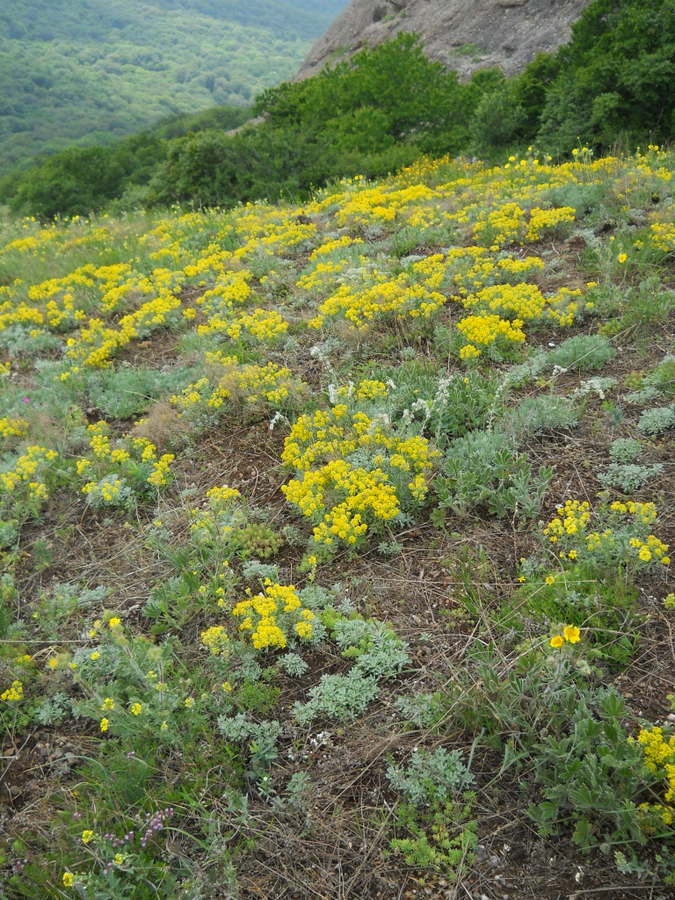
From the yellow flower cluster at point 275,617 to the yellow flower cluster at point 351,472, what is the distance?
1.55 feet

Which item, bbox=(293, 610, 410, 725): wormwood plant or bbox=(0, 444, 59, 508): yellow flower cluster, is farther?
bbox=(0, 444, 59, 508): yellow flower cluster

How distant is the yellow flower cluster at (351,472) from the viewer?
11.3 feet

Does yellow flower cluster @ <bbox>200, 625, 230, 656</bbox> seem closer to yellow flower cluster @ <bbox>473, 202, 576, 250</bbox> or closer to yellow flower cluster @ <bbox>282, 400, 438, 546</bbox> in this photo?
yellow flower cluster @ <bbox>282, 400, 438, 546</bbox>

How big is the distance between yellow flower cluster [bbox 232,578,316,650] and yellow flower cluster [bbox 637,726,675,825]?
1556 millimetres

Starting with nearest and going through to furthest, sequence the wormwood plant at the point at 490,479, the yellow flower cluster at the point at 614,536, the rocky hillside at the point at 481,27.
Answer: the yellow flower cluster at the point at 614,536 → the wormwood plant at the point at 490,479 → the rocky hillside at the point at 481,27

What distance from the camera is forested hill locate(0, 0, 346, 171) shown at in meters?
68.6

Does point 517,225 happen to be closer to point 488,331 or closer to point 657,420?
point 488,331

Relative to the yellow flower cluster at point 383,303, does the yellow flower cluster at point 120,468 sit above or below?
below

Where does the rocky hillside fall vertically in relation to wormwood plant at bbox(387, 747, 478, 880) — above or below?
above

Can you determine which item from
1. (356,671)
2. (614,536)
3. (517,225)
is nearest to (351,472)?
(356,671)

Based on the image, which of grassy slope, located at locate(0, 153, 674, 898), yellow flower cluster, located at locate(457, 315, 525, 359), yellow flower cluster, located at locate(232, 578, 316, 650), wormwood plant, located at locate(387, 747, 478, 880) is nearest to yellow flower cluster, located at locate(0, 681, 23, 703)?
grassy slope, located at locate(0, 153, 674, 898)

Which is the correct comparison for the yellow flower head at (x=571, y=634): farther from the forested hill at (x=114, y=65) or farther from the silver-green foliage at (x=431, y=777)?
the forested hill at (x=114, y=65)

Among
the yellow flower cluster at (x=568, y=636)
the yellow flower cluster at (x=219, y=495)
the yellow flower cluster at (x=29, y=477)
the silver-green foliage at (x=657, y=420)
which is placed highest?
the silver-green foliage at (x=657, y=420)

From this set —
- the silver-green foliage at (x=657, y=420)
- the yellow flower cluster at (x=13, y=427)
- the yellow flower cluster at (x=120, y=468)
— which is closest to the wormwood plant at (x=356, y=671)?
the yellow flower cluster at (x=120, y=468)
